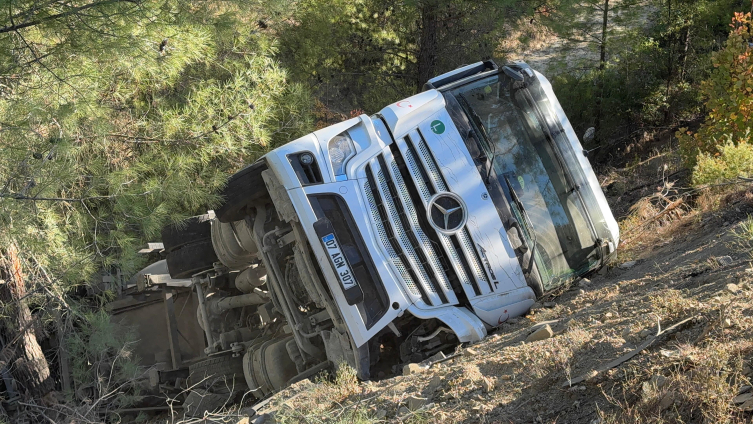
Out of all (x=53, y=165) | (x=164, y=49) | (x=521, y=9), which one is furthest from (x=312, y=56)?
(x=53, y=165)

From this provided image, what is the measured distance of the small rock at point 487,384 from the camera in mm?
3674

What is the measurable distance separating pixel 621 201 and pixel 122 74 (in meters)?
6.03

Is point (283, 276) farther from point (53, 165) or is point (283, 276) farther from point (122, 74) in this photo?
point (122, 74)

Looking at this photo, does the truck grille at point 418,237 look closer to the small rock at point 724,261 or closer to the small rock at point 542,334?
the small rock at point 542,334

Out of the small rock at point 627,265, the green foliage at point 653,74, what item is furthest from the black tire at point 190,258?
the green foliage at point 653,74

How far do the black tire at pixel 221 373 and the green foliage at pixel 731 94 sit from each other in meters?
5.03

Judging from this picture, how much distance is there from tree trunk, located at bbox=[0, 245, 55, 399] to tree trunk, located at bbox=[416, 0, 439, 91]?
6573 mm

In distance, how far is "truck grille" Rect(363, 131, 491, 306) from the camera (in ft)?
16.3

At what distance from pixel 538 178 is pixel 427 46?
585cm

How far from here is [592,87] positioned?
433 inches

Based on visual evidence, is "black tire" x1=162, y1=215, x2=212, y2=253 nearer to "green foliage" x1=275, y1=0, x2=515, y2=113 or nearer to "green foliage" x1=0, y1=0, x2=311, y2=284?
"green foliage" x1=0, y1=0, x2=311, y2=284

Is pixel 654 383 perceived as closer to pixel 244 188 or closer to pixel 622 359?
pixel 622 359

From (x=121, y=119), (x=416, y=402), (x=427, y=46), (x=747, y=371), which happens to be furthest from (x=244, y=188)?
(x=427, y=46)

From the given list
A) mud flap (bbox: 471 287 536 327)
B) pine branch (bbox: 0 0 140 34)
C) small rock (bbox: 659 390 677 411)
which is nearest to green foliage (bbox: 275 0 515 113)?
pine branch (bbox: 0 0 140 34)
